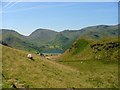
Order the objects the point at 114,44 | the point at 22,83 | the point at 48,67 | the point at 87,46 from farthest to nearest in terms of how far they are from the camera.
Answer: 1. the point at 87,46
2. the point at 114,44
3. the point at 48,67
4. the point at 22,83

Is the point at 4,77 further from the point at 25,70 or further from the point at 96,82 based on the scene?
the point at 96,82

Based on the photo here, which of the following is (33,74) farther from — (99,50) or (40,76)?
(99,50)

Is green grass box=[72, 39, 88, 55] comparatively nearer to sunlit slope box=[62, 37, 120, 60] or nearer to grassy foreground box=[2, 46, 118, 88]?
sunlit slope box=[62, 37, 120, 60]

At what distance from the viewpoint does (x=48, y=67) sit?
170 feet

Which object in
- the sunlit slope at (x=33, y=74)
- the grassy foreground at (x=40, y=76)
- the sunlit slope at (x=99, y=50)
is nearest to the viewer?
the sunlit slope at (x=33, y=74)

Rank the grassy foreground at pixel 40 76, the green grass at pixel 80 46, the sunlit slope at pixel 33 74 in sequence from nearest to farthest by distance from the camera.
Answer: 1. the sunlit slope at pixel 33 74
2. the grassy foreground at pixel 40 76
3. the green grass at pixel 80 46

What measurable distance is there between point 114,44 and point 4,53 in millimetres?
84405

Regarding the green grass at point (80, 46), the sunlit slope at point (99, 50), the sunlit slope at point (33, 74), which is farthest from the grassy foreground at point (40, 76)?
the green grass at point (80, 46)

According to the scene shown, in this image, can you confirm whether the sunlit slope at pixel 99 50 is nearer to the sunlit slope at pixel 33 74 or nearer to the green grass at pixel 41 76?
the green grass at pixel 41 76

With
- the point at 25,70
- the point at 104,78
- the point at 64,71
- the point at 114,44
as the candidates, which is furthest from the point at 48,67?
the point at 114,44

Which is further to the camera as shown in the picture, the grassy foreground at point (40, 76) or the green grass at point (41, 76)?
the green grass at point (41, 76)

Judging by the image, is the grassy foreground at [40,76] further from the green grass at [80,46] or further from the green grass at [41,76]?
the green grass at [80,46]

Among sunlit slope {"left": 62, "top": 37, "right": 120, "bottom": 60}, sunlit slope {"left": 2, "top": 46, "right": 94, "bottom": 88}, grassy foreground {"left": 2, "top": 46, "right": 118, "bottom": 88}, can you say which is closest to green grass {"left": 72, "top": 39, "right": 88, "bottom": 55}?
sunlit slope {"left": 62, "top": 37, "right": 120, "bottom": 60}

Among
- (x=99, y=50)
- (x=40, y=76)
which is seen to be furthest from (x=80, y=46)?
(x=40, y=76)
